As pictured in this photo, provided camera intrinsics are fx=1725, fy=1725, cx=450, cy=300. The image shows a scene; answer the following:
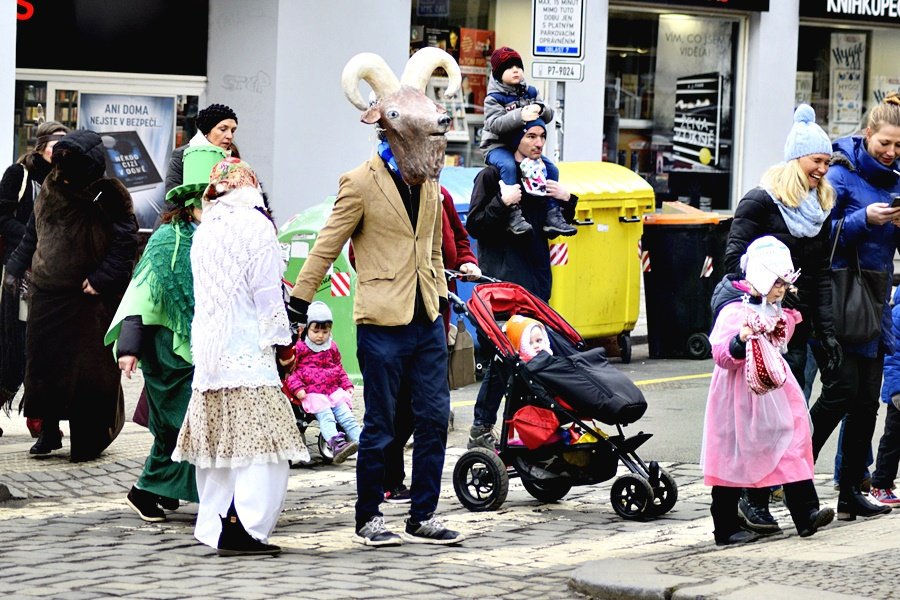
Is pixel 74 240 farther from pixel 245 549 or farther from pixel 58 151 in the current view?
pixel 245 549

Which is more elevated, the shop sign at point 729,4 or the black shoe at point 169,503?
the shop sign at point 729,4

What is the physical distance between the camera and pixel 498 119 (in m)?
10.2

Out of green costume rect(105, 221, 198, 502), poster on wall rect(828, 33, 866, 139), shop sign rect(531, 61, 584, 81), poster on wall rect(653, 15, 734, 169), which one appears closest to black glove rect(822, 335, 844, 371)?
green costume rect(105, 221, 198, 502)

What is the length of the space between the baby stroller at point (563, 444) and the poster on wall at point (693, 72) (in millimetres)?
12181

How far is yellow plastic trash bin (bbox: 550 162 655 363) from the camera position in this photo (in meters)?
14.1

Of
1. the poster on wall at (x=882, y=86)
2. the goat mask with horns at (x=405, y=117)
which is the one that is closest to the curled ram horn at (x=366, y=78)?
the goat mask with horns at (x=405, y=117)

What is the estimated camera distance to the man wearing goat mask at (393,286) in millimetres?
7414

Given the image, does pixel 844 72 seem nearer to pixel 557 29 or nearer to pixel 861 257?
pixel 557 29

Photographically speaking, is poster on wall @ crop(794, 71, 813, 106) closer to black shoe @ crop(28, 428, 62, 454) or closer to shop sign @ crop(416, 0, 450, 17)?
shop sign @ crop(416, 0, 450, 17)

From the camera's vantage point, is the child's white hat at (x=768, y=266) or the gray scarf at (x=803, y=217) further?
the gray scarf at (x=803, y=217)

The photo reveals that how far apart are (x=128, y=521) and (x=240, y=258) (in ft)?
4.98

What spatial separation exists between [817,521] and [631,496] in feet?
3.77

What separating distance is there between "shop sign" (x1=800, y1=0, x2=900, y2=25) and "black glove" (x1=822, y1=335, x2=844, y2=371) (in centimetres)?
1412

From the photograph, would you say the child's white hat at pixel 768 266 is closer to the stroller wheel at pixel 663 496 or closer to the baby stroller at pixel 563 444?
the baby stroller at pixel 563 444
